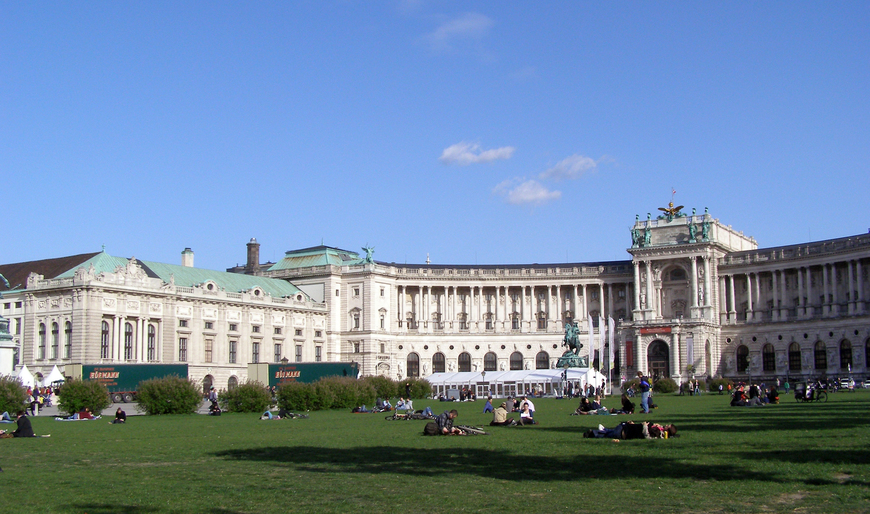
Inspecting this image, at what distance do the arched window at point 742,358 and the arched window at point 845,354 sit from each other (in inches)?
508

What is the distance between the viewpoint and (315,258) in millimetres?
135875

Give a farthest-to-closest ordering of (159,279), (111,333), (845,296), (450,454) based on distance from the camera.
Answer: (845,296)
(159,279)
(111,333)
(450,454)

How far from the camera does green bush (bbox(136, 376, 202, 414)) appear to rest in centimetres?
6294

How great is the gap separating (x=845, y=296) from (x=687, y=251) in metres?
19.7

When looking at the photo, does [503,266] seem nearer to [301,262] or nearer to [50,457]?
[301,262]

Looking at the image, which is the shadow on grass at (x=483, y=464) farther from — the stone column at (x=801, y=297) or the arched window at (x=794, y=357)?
the stone column at (x=801, y=297)

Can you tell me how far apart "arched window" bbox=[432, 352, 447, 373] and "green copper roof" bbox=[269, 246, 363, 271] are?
1687cm

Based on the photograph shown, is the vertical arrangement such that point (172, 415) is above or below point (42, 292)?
below

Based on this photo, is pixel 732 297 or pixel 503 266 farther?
pixel 503 266

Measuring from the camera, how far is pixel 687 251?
415 feet

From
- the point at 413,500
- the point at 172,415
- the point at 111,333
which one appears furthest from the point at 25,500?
the point at 111,333

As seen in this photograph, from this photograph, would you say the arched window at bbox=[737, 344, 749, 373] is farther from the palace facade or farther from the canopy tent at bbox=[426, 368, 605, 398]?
the canopy tent at bbox=[426, 368, 605, 398]

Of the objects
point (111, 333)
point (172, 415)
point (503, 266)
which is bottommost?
point (172, 415)

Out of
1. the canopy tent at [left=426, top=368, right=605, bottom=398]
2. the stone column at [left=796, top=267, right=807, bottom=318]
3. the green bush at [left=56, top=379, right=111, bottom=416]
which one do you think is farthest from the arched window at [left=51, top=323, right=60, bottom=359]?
the stone column at [left=796, top=267, right=807, bottom=318]
